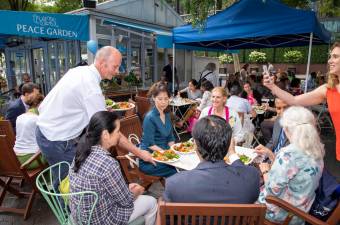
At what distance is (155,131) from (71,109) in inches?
40.4

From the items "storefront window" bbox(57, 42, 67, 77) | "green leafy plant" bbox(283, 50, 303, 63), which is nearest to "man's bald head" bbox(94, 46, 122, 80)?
"storefront window" bbox(57, 42, 67, 77)

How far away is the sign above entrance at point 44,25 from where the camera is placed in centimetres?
476

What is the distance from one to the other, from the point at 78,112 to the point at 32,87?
5.88 feet

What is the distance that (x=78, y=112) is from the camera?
8.32ft

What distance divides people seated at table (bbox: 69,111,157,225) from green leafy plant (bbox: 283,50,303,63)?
21.8 metres

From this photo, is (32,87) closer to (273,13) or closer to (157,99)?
(157,99)

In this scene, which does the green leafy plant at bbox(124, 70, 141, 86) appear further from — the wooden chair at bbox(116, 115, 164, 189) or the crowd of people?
the crowd of people

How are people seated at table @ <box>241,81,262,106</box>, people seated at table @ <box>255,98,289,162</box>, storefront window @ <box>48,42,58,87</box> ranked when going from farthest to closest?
storefront window @ <box>48,42,58,87</box> → people seated at table @ <box>241,81,262,106</box> → people seated at table @ <box>255,98,289,162</box>

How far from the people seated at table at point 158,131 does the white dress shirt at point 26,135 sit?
1275 mm

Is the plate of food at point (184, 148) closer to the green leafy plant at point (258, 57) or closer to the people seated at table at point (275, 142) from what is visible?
the people seated at table at point (275, 142)

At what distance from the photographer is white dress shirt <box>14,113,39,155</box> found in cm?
319

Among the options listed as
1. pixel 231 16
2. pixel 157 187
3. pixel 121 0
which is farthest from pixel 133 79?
pixel 157 187

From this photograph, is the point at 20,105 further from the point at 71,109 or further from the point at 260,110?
the point at 260,110

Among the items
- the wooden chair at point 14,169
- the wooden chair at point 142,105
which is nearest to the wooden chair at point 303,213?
the wooden chair at point 14,169
